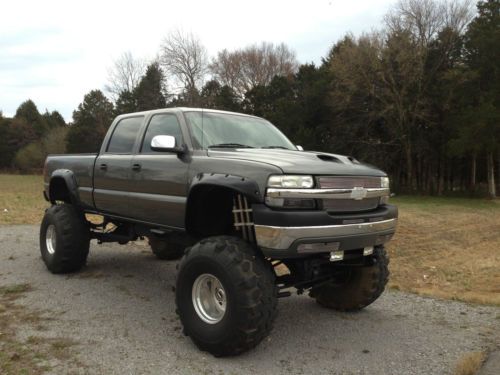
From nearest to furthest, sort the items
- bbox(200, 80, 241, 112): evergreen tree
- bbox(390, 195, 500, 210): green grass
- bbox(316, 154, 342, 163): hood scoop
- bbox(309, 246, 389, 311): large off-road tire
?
bbox(316, 154, 342, 163): hood scoop → bbox(309, 246, 389, 311): large off-road tire → bbox(390, 195, 500, 210): green grass → bbox(200, 80, 241, 112): evergreen tree

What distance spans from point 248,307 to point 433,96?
33790 millimetres

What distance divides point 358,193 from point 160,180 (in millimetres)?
1988

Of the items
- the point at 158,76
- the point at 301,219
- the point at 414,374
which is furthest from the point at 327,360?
the point at 158,76

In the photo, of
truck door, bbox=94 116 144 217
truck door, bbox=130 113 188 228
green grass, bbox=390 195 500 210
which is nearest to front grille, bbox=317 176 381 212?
truck door, bbox=130 113 188 228

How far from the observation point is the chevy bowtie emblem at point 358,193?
425 centimetres

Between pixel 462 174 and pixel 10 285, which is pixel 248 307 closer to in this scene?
pixel 10 285

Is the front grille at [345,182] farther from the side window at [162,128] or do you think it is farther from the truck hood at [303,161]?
the side window at [162,128]

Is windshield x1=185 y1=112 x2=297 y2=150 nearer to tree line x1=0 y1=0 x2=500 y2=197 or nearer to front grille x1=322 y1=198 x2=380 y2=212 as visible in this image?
front grille x1=322 y1=198 x2=380 y2=212

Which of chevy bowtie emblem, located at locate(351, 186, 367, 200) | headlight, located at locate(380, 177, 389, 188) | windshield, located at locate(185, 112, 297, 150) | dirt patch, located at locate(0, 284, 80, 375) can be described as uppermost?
windshield, located at locate(185, 112, 297, 150)

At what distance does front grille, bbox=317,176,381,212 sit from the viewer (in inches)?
160

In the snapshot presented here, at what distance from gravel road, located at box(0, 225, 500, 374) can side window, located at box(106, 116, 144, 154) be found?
1786 millimetres

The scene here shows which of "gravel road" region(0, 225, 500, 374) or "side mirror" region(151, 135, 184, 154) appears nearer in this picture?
"gravel road" region(0, 225, 500, 374)

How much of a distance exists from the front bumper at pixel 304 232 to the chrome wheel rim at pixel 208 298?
0.70 metres

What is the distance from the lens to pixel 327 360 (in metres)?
4.10
